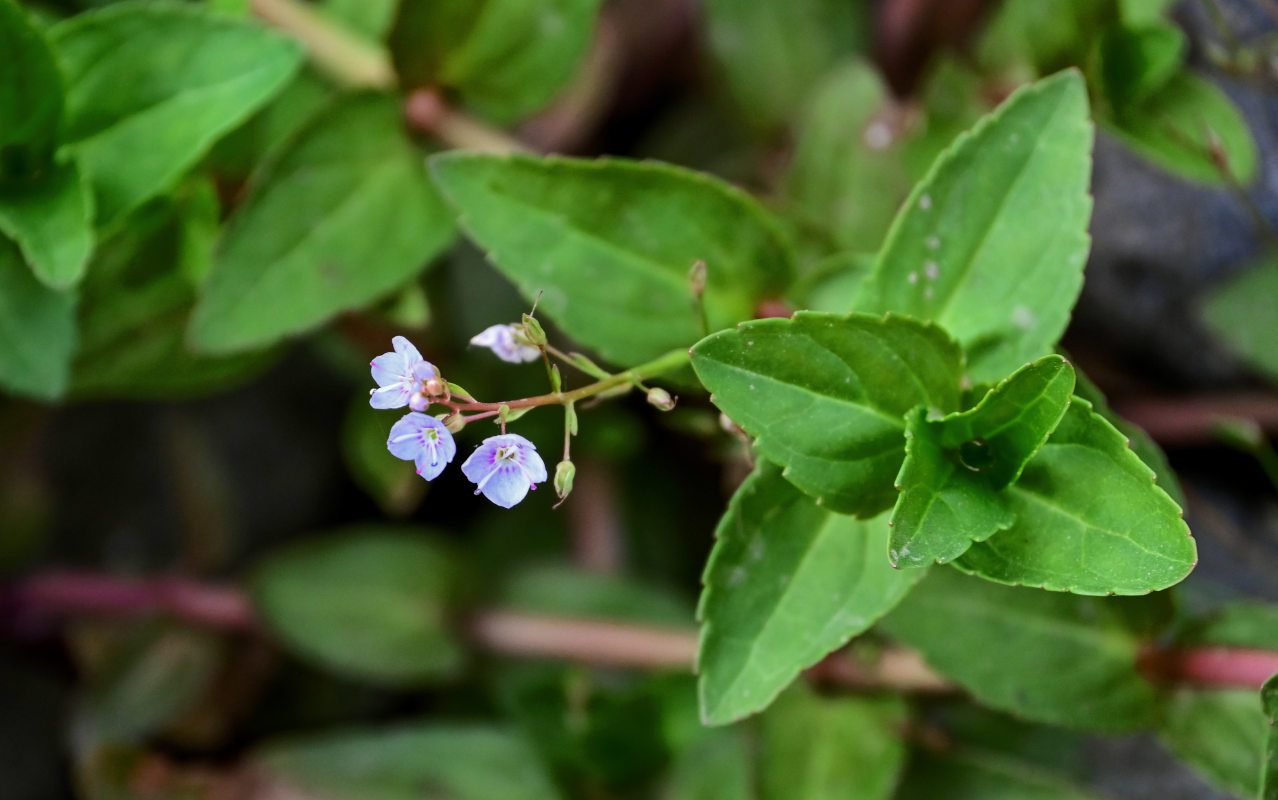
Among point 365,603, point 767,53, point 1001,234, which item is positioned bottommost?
point 365,603

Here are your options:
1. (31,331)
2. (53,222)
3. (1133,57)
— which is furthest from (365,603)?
(1133,57)

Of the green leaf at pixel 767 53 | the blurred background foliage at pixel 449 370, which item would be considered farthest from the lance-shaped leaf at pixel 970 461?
the green leaf at pixel 767 53

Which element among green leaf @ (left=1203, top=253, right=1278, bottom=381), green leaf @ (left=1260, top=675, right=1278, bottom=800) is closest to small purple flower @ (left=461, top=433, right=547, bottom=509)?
green leaf @ (left=1260, top=675, right=1278, bottom=800)

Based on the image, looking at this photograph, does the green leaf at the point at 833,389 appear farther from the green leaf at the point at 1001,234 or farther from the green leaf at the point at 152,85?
the green leaf at the point at 152,85

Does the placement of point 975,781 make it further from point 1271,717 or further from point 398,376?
point 398,376

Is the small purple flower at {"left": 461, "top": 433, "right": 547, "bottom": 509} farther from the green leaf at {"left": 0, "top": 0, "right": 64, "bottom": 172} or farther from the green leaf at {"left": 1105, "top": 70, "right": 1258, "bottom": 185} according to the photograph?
the green leaf at {"left": 1105, "top": 70, "right": 1258, "bottom": 185}

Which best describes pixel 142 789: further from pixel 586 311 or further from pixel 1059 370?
pixel 1059 370
